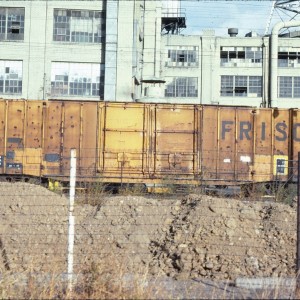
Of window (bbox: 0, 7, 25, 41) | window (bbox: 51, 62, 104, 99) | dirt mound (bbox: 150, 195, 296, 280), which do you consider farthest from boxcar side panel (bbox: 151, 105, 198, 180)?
window (bbox: 0, 7, 25, 41)

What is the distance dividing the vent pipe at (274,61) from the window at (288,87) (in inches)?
32.9

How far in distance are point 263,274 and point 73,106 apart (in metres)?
13.0

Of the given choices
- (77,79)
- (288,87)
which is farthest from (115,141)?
(288,87)

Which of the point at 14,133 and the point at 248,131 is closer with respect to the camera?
the point at 14,133

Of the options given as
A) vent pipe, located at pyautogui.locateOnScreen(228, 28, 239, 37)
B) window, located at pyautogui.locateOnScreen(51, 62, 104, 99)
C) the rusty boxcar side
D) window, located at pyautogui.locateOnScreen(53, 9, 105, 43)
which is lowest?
the rusty boxcar side

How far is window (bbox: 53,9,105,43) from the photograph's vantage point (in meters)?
35.1

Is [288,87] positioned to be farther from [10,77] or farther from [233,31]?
[10,77]

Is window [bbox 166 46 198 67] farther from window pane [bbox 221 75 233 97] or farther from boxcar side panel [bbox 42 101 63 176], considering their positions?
boxcar side panel [bbox 42 101 63 176]

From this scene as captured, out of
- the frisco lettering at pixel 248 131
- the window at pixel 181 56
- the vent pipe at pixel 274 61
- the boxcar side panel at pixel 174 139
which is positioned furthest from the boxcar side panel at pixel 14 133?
the vent pipe at pixel 274 61

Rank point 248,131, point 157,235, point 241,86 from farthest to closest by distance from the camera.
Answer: point 241,86, point 248,131, point 157,235

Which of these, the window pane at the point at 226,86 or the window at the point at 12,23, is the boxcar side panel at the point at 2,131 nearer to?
the window at the point at 12,23

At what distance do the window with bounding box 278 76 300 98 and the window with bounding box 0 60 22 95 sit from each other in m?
22.5

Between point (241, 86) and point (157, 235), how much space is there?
127 ft

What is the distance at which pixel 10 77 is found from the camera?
35.6m
